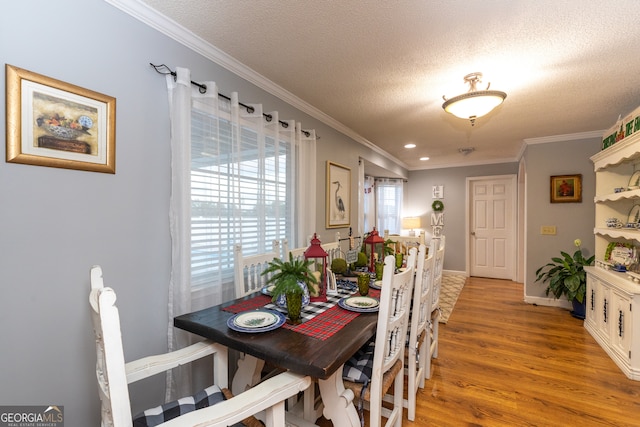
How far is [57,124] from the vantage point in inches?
49.4

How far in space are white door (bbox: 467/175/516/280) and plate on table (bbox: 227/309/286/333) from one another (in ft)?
18.5

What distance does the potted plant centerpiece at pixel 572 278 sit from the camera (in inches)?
138

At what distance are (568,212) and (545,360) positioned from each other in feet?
7.82

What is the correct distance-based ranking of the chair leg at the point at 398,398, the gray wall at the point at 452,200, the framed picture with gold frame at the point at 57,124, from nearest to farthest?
the framed picture with gold frame at the point at 57,124 < the chair leg at the point at 398,398 < the gray wall at the point at 452,200

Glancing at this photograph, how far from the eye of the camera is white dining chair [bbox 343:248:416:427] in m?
1.25

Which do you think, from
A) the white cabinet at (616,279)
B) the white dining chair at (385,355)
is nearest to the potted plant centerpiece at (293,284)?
the white dining chair at (385,355)

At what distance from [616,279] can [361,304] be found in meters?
2.63

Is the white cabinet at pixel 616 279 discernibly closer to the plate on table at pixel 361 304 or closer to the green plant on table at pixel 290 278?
the plate on table at pixel 361 304

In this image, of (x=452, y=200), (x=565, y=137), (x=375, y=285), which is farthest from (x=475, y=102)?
(x=452, y=200)

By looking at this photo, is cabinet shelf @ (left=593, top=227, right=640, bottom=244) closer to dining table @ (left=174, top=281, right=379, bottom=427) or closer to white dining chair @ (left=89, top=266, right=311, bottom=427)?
dining table @ (left=174, top=281, right=379, bottom=427)

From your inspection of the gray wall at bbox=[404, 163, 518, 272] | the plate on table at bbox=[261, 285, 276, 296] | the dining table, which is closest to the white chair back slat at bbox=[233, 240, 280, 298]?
the plate on table at bbox=[261, 285, 276, 296]

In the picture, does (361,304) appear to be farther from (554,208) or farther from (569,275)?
(554,208)

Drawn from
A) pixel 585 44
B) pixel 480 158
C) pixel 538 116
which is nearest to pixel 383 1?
pixel 585 44

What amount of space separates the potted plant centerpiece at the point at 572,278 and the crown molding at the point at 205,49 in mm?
3563
